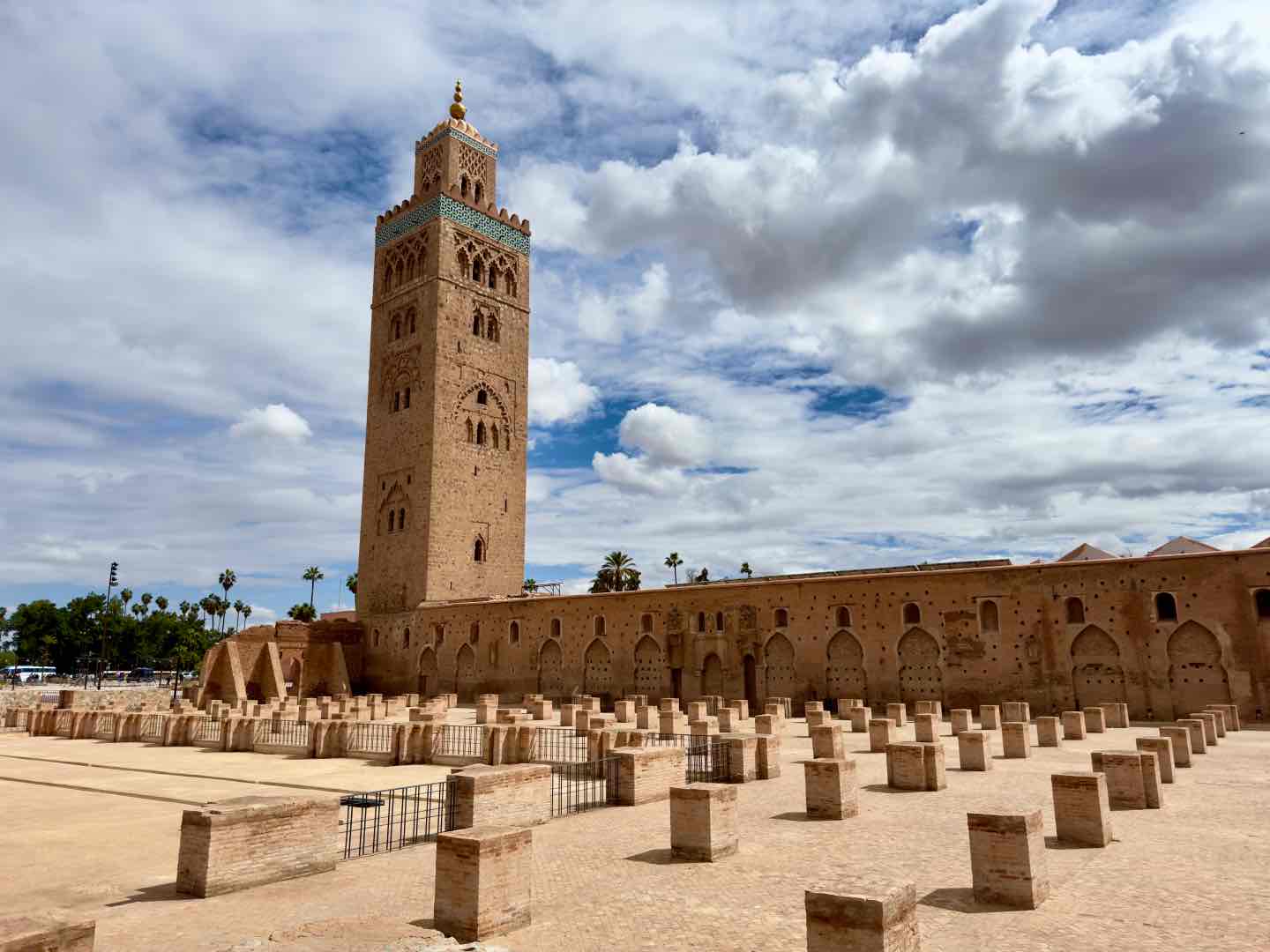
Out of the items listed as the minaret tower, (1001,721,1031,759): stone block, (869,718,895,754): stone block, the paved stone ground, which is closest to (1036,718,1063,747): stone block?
(1001,721,1031,759): stone block

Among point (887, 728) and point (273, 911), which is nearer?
point (273, 911)

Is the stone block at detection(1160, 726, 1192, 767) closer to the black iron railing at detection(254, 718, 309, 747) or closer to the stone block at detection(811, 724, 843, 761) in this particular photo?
the stone block at detection(811, 724, 843, 761)

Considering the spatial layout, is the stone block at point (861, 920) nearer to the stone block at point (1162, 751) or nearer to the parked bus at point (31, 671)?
Answer: the stone block at point (1162, 751)

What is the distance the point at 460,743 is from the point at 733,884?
11.4 m

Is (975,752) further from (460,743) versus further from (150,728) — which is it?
(150,728)

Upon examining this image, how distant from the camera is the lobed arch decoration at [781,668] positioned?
1046 inches

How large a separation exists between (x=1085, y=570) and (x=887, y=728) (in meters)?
10.1

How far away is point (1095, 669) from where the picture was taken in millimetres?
22453

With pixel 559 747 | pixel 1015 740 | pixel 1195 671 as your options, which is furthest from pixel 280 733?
pixel 1195 671

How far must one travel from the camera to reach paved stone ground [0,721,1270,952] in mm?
5645

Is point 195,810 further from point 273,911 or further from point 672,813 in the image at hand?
point 672,813

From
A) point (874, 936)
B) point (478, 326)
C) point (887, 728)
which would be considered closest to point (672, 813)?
point (874, 936)

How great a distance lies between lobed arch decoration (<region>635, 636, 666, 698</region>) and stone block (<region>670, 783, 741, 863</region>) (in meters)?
21.6

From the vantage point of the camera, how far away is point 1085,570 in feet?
75.0
